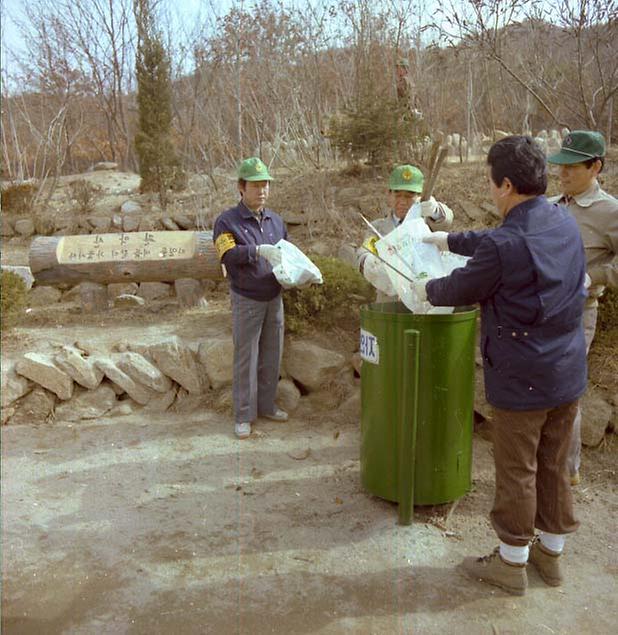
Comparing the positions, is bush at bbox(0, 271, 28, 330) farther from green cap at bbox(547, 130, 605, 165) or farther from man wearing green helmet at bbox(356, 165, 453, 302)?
green cap at bbox(547, 130, 605, 165)

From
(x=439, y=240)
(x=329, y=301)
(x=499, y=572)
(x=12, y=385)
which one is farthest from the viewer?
(x=329, y=301)

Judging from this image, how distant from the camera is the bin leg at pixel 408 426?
3.13 m

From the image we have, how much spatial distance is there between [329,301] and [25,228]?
6.47 meters

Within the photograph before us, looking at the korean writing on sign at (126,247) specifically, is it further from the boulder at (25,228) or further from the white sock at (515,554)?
the white sock at (515,554)

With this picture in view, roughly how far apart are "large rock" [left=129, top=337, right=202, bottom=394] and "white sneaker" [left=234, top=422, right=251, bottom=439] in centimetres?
71

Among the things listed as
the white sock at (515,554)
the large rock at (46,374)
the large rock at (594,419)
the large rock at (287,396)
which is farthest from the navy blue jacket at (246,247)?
the white sock at (515,554)

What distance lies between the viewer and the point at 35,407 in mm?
4988

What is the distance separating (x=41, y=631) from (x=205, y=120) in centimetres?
996

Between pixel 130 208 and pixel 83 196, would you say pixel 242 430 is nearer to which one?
pixel 130 208

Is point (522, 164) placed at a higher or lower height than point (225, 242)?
higher

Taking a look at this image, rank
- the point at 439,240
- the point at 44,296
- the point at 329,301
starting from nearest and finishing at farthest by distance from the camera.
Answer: the point at 439,240
the point at 329,301
the point at 44,296

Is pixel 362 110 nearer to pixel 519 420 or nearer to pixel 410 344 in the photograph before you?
pixel 410 344

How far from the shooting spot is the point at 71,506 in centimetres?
373

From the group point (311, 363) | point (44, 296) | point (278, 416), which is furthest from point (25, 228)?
point (278, 416)
